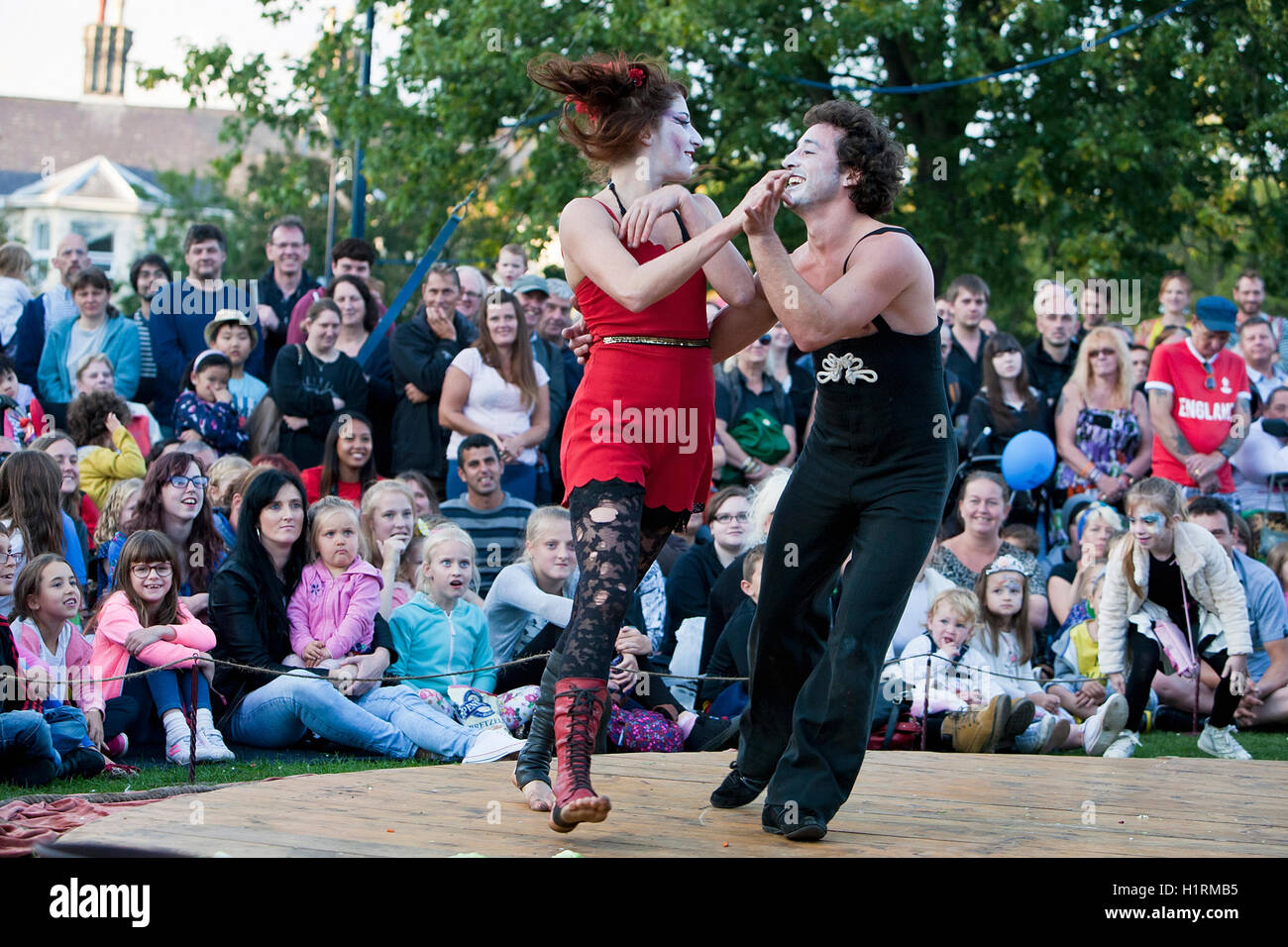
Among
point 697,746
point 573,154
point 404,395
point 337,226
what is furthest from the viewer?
point 337,226

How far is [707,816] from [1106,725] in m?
3.19

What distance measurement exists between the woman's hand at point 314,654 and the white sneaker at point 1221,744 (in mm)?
4290

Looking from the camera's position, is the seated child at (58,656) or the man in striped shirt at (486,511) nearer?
the seated child at (58,656)

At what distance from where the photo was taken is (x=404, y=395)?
9.18 m

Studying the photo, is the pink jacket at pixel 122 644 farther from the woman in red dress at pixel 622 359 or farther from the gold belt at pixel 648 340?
the gold belt at pixel 648 340

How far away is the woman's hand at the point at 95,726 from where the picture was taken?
617 centimetres

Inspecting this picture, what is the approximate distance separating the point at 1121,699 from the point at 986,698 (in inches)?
25.4

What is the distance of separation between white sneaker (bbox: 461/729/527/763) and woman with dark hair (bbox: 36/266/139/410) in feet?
13.0

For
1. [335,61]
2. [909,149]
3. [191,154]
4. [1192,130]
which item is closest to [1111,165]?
[1192,130]

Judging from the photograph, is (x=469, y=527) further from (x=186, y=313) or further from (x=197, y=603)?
(x=186, y=313)

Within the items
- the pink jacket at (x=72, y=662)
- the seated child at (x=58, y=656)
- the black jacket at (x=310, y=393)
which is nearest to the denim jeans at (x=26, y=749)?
the seated child at (x=58, y=656)

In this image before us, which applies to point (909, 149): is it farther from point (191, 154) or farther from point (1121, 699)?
point (191, 154)

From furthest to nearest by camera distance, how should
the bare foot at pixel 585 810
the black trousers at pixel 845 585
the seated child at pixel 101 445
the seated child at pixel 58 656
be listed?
the seated child at pixel 101 445 < the seated child at pixel 58 656 < the black trousers at pixel 845 585 < the bare foot at pixel 585 810

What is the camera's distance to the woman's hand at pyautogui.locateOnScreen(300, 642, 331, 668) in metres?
6.81
